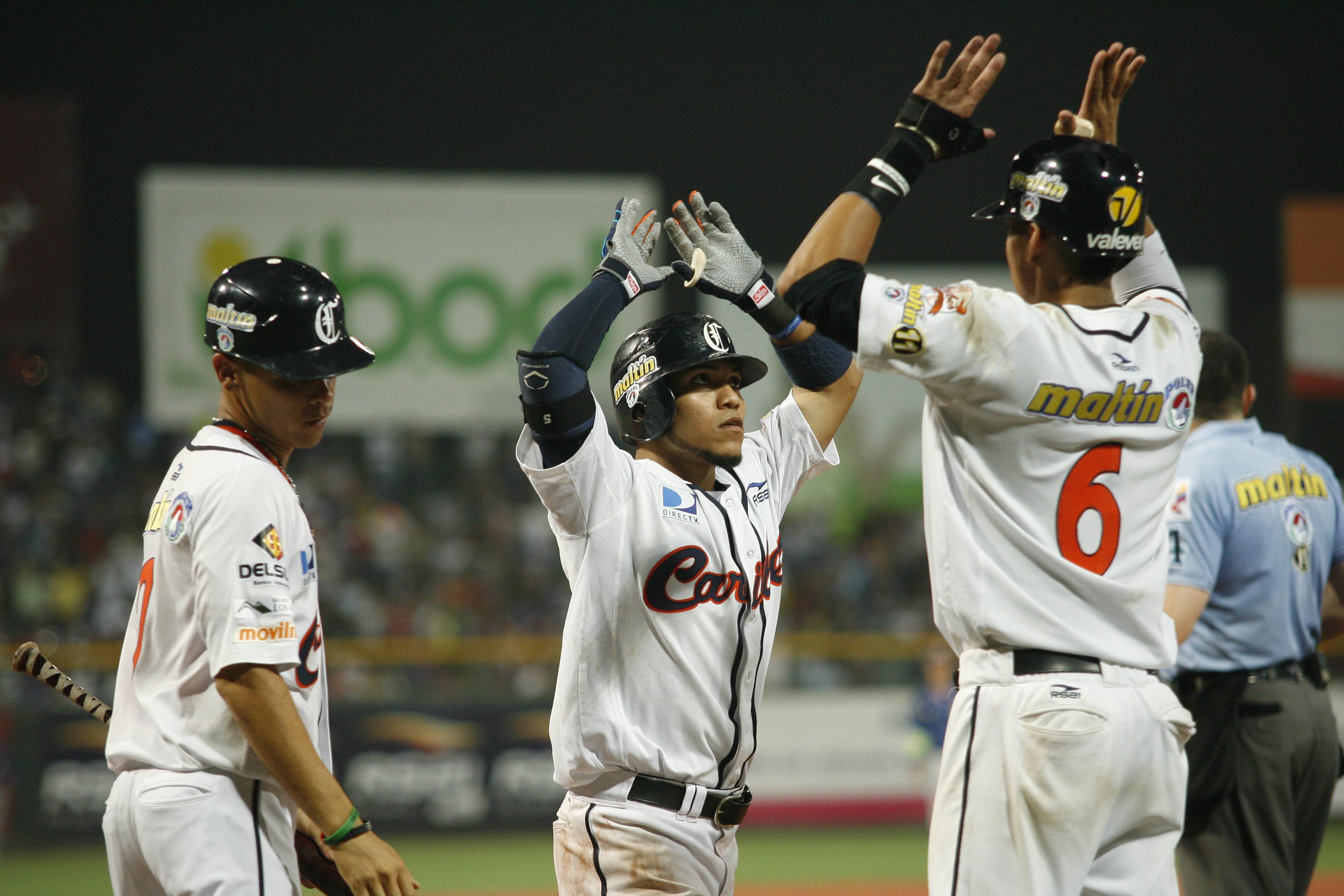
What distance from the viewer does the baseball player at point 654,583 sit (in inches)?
129

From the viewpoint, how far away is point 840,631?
16.2m

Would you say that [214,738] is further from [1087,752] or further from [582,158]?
[582,158]

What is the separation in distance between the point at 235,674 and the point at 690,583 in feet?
4.12

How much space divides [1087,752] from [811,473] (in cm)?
157

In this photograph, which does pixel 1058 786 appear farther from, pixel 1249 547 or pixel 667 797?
pixel 1249 547

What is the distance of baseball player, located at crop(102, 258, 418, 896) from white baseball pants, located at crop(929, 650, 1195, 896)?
1.23 meters

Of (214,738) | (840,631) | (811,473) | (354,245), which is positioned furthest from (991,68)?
(354,245)

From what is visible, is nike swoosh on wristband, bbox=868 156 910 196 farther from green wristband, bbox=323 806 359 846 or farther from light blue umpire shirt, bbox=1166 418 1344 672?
light blue umpire shirt, bbox=1166 418 1344 672

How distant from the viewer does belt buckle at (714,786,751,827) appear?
340cm

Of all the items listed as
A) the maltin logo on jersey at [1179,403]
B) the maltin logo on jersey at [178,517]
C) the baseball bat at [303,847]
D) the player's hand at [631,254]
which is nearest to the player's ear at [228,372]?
the maltin logo on jersey at [178,517]

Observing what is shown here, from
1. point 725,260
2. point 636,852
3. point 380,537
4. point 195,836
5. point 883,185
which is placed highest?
point 883,185

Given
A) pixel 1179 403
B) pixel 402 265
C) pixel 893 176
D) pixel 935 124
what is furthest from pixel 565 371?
pixel 402 265

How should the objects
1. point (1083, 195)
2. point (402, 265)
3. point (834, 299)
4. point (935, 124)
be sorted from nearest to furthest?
point (834, 299) → point (1083, 195) → point (935, 124) → point (402, 265)

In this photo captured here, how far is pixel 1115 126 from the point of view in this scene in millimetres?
3395
